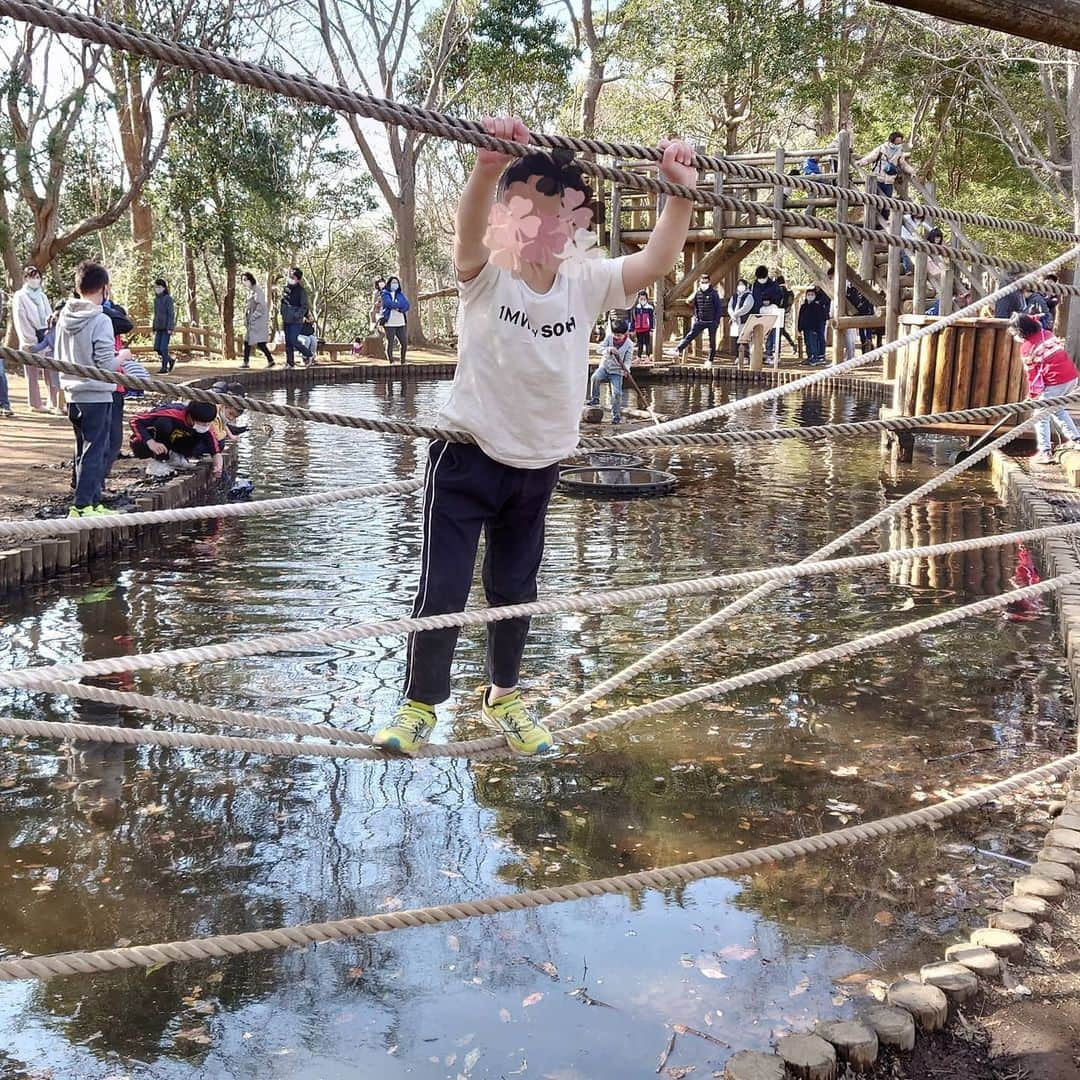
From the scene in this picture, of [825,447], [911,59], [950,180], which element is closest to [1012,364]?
[825,447]

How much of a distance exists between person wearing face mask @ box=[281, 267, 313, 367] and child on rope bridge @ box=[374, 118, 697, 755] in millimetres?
16981

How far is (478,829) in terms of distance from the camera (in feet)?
13.0

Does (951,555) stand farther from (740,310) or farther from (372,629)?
(740,310)

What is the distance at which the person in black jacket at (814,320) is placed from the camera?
2164 centimetres

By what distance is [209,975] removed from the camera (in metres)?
3.14

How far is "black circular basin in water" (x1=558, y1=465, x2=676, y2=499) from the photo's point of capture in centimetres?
967

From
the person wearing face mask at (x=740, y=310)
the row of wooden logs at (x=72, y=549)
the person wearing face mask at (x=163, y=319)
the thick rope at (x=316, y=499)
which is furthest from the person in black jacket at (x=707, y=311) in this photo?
the thick rope at (x=316, y=499)

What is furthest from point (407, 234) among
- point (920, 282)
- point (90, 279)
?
point (90, 279)

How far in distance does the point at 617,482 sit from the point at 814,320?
12.9 metres

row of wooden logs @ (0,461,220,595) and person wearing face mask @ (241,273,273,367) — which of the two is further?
person wearing face mask @ (241,273,273,367)

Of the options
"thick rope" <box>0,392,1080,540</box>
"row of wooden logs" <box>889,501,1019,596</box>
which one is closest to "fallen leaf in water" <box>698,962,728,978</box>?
"thick rope" <box>0,392,1080,540</box>

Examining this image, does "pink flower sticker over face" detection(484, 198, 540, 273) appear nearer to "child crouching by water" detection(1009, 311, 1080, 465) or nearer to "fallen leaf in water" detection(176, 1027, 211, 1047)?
"fallen leaf in water" detection(176, 1027, 211, 1047)

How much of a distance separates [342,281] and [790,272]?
53.4ft

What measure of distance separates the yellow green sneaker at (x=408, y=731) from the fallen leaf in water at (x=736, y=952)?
115 centimetres
